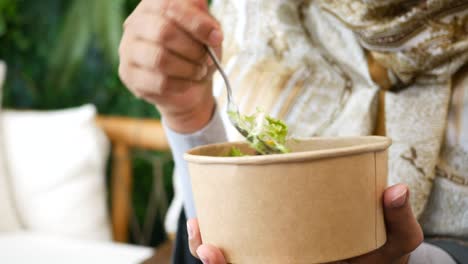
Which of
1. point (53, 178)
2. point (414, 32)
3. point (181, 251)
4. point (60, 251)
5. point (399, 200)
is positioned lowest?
point (60, 251)

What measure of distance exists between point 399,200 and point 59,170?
1.19 meters

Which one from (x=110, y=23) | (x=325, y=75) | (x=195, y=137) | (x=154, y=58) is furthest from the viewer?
(x=110, y=23)

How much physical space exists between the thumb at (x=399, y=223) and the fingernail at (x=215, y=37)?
0.20 meters

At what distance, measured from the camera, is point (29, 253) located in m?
1.28

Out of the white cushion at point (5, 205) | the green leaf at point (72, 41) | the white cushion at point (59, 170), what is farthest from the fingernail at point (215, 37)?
the green leaf at point (72, 41)

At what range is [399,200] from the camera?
1.38 ft

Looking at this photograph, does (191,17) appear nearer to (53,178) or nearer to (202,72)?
(202,72)

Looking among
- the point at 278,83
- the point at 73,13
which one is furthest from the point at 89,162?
the point at 278,83

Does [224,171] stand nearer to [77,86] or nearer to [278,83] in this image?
[278,83]

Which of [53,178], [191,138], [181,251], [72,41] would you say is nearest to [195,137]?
[191,138]

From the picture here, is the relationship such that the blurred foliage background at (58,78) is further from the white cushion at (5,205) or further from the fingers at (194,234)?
the fingers at (194,234)

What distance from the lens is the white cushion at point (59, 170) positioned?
1.46 m

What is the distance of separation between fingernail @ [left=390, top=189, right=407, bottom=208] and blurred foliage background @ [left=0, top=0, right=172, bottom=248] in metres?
1.39

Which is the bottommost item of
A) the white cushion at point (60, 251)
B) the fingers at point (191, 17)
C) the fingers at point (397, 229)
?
the white cushion at point (60, 251)
